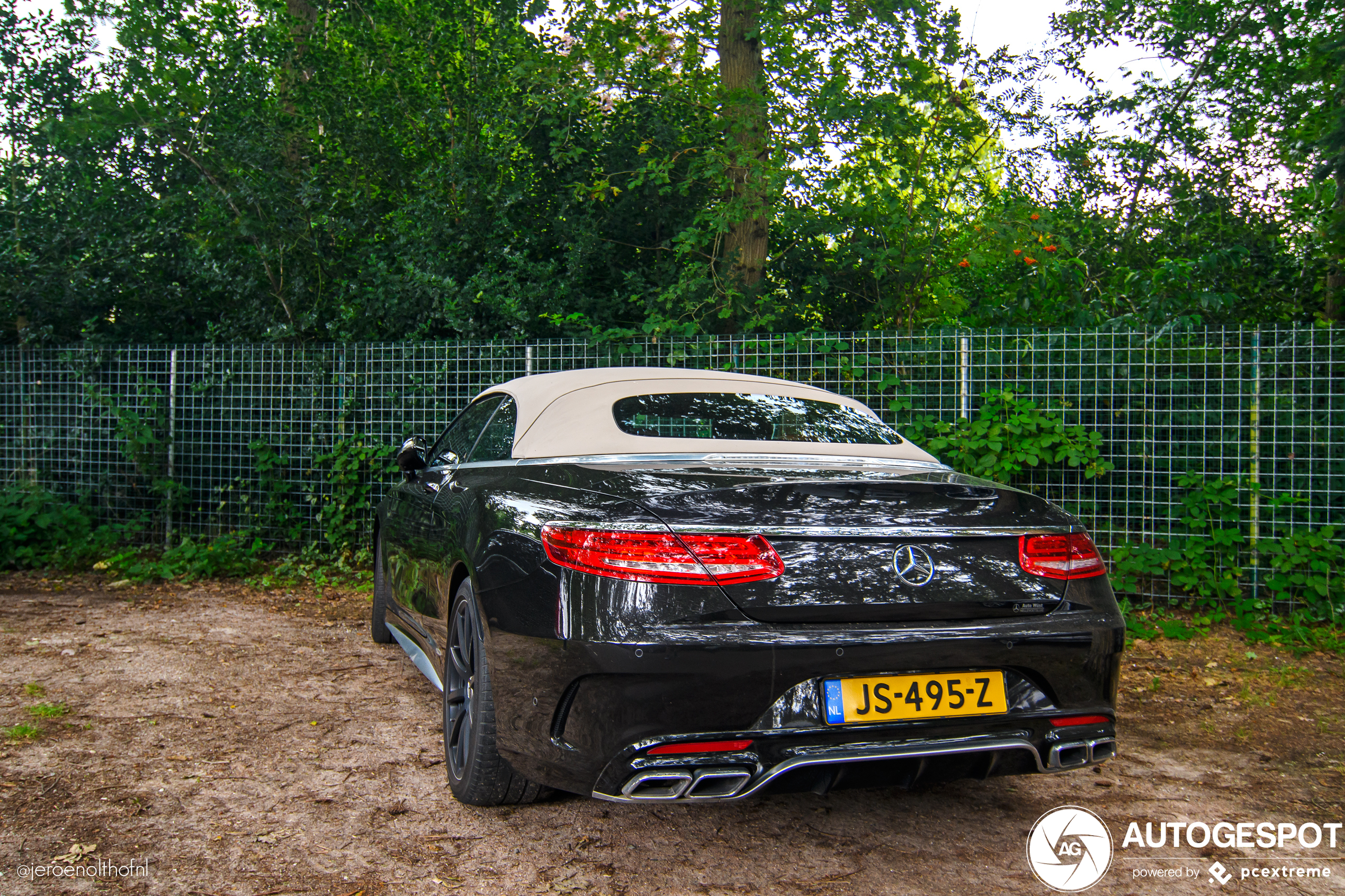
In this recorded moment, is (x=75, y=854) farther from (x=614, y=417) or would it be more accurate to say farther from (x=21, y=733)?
(x=614, y=417)

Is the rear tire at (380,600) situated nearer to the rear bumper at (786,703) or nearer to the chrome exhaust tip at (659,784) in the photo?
the rear bumper at (786,703)

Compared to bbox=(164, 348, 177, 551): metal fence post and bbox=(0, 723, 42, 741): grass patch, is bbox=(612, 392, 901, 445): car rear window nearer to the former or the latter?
bbox=(0, 723, 42, 741): grass patch

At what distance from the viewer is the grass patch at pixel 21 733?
366 centimetres

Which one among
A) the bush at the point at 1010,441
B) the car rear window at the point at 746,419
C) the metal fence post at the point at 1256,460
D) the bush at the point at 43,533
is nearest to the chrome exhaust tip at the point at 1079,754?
the car rear window at the point at 746,419

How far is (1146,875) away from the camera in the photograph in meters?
2.58

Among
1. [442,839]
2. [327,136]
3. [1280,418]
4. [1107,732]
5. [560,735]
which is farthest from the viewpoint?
[327,136]

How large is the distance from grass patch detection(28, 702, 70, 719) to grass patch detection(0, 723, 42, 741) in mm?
161

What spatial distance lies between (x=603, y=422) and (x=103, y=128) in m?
9.58

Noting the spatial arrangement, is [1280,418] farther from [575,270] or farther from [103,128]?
[103,128]

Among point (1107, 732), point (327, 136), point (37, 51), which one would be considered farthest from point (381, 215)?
point (1107, 732)

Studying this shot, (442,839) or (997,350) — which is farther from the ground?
(997,350)

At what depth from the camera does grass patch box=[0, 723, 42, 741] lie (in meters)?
3.66

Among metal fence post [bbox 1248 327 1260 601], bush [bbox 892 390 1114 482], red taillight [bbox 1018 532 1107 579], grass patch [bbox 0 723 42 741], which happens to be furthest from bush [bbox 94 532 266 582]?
metal fence post [bbox 1248 327 1260 601]

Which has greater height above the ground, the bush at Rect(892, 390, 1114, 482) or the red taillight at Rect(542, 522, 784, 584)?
the bush at Rect(892, 390, 1114, 482)
